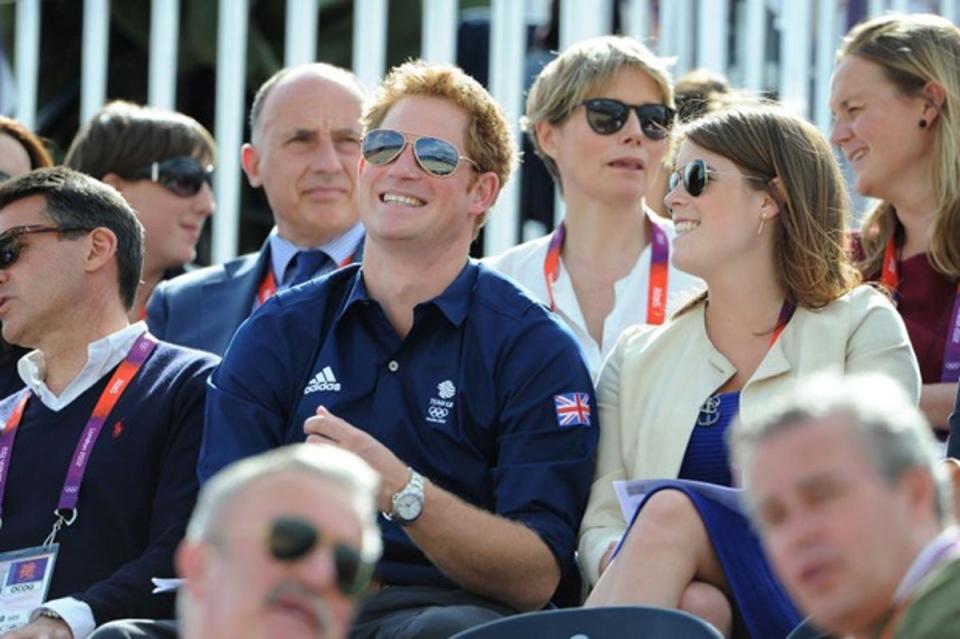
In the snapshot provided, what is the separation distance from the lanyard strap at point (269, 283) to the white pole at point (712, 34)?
2425 millimetres

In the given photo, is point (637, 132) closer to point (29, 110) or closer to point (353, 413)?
point (353, 413)

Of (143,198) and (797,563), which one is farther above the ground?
(797,563)

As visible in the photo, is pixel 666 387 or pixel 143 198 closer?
pixel 666 387

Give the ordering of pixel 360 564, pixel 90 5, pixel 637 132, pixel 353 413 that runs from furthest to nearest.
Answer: pixel 90 5
pixel 637 132
pixel 353 413
pixel 360 564

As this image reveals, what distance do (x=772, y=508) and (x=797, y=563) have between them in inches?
3.0

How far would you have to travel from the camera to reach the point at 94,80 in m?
7.68

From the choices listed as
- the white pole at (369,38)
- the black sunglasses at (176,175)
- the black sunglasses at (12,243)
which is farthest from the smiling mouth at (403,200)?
the white pole at (369,38)

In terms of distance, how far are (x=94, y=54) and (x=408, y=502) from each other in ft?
13.3

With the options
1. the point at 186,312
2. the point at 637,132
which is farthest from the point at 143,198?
the point at 637,132

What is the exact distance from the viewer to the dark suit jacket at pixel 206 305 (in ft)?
19.4

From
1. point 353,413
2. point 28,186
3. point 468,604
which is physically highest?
point 28,186

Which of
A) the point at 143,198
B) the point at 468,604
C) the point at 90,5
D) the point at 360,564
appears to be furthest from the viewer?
the point at 90,5

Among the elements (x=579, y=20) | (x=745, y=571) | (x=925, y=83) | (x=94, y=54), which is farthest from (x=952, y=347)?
(x=94, y=54)

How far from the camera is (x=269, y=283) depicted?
6066mm
